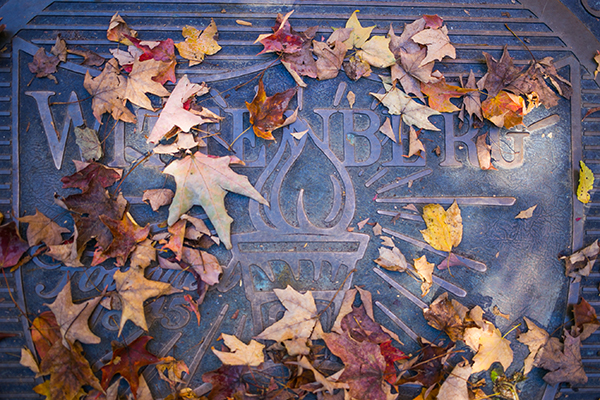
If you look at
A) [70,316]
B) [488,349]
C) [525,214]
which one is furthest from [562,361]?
[70,316]

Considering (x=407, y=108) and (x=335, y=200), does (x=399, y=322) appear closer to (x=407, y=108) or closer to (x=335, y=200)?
(x=335, y=200)

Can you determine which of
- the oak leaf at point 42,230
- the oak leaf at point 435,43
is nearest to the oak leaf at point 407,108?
the oak leaf at point 435,43

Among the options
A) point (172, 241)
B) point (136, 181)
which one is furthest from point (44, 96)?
point (172, 241)

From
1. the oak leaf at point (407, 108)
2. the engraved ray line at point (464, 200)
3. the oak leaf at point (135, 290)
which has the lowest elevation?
the oak leaf at point (135, 290)

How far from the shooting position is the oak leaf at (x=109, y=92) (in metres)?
2.12

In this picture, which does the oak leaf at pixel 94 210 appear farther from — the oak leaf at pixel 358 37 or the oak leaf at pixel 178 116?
the oak leaf at pixel 358 37

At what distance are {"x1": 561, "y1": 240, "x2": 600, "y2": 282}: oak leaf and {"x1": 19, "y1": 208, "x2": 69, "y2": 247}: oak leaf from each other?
3.26 meters

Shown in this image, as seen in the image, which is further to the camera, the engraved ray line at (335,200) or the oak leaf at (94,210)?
the engraved ray line at (335,200)

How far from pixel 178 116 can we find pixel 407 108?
1.46 meters

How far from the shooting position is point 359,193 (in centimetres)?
219

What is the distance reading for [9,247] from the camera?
2082 mm

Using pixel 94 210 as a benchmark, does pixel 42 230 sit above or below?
below

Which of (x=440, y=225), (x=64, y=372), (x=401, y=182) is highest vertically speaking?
(x=401, y=182)

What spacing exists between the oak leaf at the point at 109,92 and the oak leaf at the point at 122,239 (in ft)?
2.13
